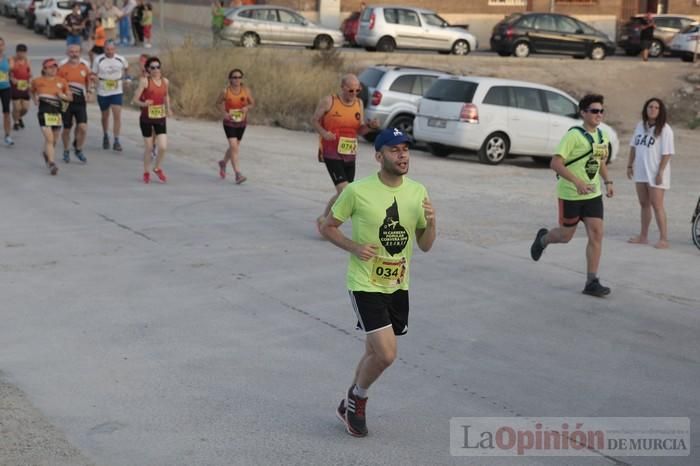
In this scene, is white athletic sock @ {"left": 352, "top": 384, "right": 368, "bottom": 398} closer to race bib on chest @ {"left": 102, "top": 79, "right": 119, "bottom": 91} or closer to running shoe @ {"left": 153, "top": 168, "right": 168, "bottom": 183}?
running shoe @ {"left": 153, "top": 168, "right": 168, "bottom": 183}

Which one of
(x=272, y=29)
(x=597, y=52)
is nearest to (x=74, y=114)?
(x=272, y=29)

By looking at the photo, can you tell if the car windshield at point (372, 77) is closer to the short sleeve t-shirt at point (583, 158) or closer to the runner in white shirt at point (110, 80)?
the runner in white shirt at point (110, 80)

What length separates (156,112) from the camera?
1669cm

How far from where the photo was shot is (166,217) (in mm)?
14055

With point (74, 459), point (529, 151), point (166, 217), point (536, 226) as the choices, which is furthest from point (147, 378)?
point (529, 151)

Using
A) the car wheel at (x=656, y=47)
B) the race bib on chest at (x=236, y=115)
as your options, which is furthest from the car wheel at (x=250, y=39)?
the race bib on chest at (x=236, y=115)

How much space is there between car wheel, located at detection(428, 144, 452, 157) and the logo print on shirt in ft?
54.3

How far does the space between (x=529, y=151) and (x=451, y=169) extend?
267 centimetres

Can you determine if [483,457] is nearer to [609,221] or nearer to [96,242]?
[96,242]

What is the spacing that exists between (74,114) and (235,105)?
321 centimetres

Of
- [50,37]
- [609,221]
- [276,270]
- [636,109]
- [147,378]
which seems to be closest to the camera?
[147,378]

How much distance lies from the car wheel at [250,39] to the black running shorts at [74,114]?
18903mm

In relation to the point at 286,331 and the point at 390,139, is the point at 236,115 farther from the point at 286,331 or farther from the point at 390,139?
the point at 390,139

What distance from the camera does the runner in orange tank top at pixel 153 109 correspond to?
16484 mm
